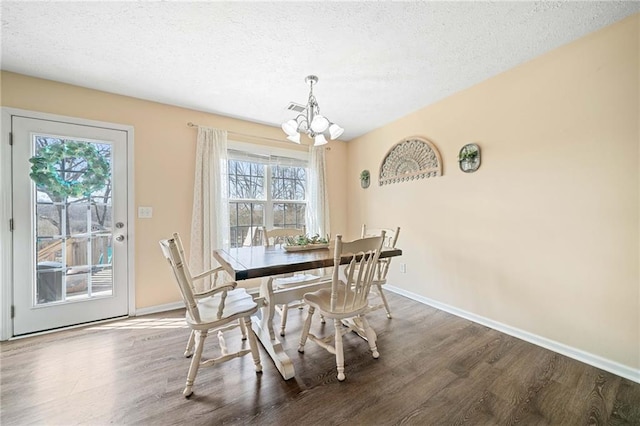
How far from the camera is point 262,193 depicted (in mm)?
3426

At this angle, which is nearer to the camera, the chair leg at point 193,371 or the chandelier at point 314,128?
the chair leg at point 193,371

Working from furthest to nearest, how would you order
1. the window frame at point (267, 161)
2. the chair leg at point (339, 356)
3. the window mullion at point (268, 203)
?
the window mullion at point (268, 203) < the window frame at point (267, 161) < the chair leg at point (339, 356)

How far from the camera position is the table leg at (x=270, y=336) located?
1.60 m

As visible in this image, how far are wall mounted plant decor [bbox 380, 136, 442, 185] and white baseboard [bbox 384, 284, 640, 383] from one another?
1.51 meters

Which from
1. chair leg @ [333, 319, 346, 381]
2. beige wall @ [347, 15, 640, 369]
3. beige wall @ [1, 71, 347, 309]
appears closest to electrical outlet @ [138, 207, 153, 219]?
beige wall @ [1, 71, 347, 309]

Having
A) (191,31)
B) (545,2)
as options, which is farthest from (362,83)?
(191,31)

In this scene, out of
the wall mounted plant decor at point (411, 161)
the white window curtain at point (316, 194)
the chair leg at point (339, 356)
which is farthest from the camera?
the white window curtain at point (316, 194)

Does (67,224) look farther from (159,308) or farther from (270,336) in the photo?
(270,336)

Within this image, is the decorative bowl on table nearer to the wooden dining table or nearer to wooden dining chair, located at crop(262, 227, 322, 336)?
the wooden dining table

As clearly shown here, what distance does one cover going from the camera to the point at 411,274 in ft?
10.1

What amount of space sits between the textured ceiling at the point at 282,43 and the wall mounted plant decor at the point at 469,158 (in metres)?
0.63

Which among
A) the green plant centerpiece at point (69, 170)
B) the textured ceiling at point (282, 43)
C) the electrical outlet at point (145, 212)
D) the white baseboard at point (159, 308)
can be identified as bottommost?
the white baseboard at point (159, 308)

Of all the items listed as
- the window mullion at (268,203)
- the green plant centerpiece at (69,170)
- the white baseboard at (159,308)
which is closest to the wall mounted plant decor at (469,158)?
the window mullion at (268,203)

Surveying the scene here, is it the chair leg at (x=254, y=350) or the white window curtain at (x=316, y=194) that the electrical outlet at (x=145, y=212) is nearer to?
the chair leg at (x=254, y=350)
